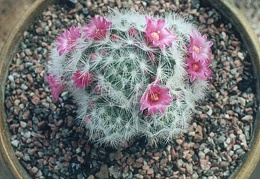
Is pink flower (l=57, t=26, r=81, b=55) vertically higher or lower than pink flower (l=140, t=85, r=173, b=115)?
lower

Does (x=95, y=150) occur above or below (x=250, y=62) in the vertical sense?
below

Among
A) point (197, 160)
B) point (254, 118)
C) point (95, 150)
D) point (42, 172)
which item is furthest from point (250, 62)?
point (42, 172)

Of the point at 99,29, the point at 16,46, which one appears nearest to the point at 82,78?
the point at 99,29

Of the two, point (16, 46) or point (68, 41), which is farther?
A: point (16, 46)

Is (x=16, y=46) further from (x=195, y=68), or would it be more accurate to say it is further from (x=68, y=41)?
(x=195, y=68)

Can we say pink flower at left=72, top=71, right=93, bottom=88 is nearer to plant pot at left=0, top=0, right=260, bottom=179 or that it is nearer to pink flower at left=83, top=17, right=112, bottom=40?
pink flower at left=83, top=17, right=112, bottom=40

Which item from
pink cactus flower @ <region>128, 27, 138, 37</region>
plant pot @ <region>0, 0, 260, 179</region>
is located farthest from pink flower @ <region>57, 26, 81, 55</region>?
plant pot @ <region>0, 0, 260, 179</region>

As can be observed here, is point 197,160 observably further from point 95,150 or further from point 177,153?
point 95,150
